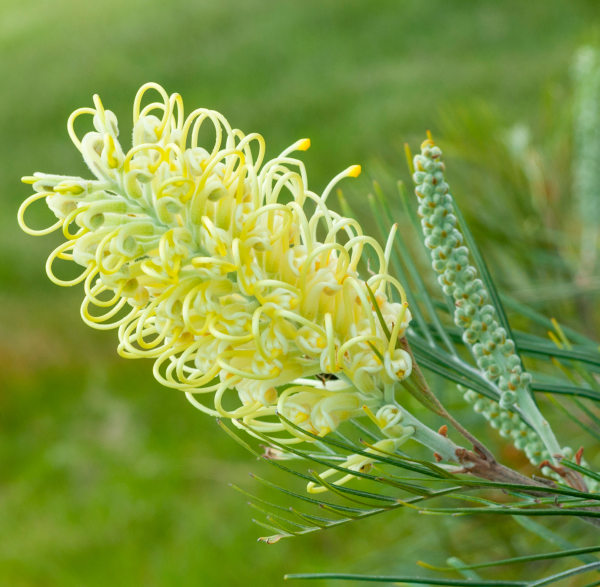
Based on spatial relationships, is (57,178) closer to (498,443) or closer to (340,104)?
(498,443)

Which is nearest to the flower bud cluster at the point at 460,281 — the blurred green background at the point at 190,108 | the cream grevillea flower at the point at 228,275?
the cream grevillea flower at the point at 228,275

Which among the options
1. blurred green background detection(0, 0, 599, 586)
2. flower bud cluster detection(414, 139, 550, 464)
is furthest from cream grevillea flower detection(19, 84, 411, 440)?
blurred green background detection(0, 0, 599, 586)

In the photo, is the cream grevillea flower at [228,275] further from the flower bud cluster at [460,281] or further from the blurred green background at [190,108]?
the blurred green background at [190,108]

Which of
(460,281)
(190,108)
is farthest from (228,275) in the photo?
(190,108)

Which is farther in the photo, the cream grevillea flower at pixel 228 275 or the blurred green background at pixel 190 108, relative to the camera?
the blurred green background at pixel 190 108
